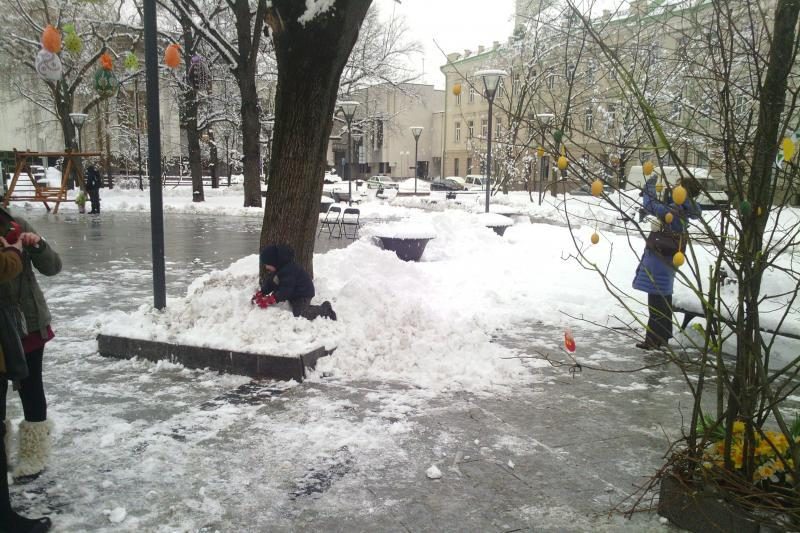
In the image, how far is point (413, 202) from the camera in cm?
3384

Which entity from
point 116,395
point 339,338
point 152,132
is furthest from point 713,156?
point 152,132

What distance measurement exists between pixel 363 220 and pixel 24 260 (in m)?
19.7

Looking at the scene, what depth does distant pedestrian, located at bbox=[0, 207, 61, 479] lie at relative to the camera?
11.1ft

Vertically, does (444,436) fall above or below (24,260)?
below

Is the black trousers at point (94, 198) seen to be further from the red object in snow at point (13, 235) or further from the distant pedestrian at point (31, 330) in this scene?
the red object in snow at point (13, 235)

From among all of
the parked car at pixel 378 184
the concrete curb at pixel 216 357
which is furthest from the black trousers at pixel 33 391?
the parked car at pixel 378 184

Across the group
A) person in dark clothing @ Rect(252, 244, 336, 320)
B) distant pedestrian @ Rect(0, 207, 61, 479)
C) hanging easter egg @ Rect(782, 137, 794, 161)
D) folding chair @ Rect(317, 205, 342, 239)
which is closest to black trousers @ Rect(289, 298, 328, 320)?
person in dark clothing @ Rect(252, 244, 336, 320)

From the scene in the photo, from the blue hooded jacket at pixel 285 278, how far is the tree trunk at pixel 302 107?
0.30 metres

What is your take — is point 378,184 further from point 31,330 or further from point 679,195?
point 679,195

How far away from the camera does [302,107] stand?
6.19m

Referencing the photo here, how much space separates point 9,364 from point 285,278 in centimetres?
324

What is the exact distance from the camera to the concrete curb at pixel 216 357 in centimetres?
542

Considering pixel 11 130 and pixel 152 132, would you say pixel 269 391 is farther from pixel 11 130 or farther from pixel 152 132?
pixel 11 130

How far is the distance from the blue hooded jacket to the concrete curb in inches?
30.6
